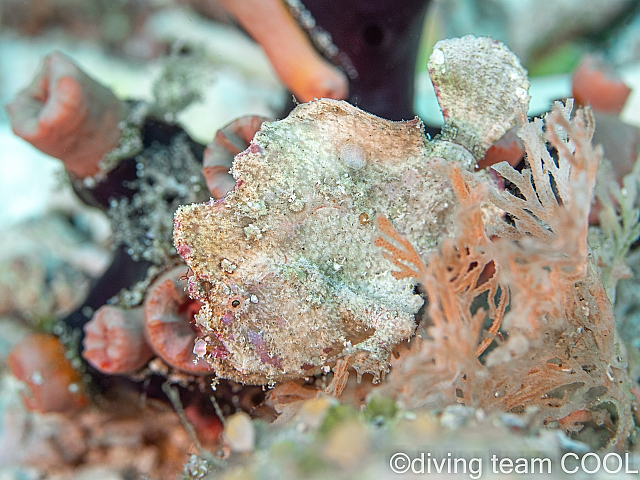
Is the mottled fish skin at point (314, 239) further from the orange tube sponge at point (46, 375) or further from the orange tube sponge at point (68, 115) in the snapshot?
the orange tube sponge at point (46, 375)

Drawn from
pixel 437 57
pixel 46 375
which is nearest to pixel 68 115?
pixel 46 375

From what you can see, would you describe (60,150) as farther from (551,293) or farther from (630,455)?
(630,455)

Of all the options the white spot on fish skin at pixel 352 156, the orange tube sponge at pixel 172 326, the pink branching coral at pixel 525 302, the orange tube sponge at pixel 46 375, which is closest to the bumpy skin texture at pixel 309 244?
the white spot on fish skin at pixel 352 156

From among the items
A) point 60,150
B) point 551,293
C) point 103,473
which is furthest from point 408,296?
point 103,473

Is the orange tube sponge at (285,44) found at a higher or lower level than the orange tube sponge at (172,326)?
higher

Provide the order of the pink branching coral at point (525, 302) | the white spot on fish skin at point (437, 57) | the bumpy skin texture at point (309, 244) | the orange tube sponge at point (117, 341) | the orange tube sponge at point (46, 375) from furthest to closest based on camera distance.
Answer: the orange tube sponge at point (46, 375), the orange tube sponge at point (117, 341), the white spot on fish skin at point (437, 57), the bumpy skin texture at point (309, 244), the pink branching coral at point (525, 302)

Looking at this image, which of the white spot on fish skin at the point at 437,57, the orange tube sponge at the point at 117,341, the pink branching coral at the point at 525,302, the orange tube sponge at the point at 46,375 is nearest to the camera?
the pink branching coral at the point at 525,302

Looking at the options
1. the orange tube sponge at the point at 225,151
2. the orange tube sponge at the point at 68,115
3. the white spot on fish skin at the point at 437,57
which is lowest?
the orange tube sponge at the point at 68,115

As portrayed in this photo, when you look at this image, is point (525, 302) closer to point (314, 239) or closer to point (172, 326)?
point (314, 239)
